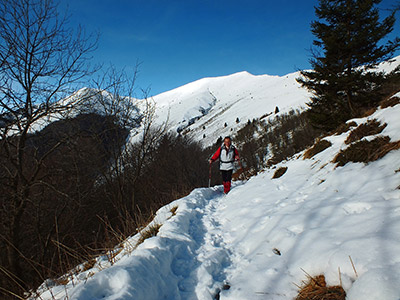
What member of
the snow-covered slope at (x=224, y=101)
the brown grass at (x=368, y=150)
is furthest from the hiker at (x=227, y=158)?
the snow-covered slope at (x=224, y=101)

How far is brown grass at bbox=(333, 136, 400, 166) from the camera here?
2844mm

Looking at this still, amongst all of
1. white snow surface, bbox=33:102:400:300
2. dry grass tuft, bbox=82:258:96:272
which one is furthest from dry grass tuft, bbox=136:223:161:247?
dry grass tuft, bbox=82:258:96:272

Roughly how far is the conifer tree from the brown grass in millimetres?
6795

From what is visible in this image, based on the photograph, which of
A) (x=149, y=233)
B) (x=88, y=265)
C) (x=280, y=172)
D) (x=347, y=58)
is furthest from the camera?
(x=347, y=58)

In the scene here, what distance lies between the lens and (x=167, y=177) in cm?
1612

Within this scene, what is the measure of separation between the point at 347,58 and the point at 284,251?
11.2 meters

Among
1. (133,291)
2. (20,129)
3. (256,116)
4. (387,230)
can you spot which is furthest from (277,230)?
(256,116)

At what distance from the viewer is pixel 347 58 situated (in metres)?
9.17

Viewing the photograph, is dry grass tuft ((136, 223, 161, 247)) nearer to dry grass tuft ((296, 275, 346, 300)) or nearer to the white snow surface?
the white snow surface

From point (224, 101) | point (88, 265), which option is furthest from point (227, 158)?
point (224, 101)

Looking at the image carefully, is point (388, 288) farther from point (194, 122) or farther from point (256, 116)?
point (194, 122)

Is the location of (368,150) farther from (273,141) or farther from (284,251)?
(273,141)

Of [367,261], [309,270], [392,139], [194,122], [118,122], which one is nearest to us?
[367,261]

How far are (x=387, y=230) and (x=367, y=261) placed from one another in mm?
439
